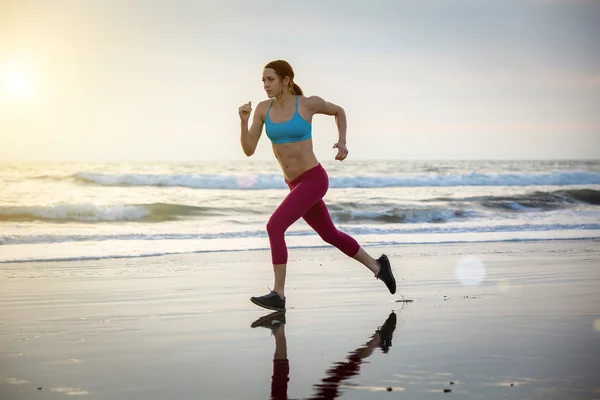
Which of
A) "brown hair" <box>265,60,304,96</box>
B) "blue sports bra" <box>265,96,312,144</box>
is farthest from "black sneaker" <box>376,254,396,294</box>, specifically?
"brown hair" <box>265,60,304,96</box>

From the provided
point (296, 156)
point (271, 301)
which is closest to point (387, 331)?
point (271, 301)

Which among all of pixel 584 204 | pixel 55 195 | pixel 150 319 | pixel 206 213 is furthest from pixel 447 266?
pixel 55 195

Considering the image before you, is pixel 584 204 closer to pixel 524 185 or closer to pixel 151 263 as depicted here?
pixel 524 185

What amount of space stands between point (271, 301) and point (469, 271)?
11.6ft

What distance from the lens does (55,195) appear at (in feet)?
92.5

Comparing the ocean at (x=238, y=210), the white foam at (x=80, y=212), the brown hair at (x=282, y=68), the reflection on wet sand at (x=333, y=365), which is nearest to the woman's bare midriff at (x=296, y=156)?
the brown hair at (x=282, y=68)

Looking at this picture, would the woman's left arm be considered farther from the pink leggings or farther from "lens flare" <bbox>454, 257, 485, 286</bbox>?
"lens flare" <bbox>454, 257, 485, 286</bbox>

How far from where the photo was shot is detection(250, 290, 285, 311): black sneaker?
20.7 ft

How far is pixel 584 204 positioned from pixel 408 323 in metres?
23.4

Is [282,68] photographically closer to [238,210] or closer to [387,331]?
[387,331]

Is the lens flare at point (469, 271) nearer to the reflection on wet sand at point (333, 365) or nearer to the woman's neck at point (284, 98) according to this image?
the reflection on wet sand at point (333, 365)

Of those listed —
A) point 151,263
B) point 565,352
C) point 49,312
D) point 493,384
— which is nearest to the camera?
point 493,384

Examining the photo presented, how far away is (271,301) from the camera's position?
6340 mm

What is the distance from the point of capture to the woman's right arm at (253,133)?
21.2 ft
